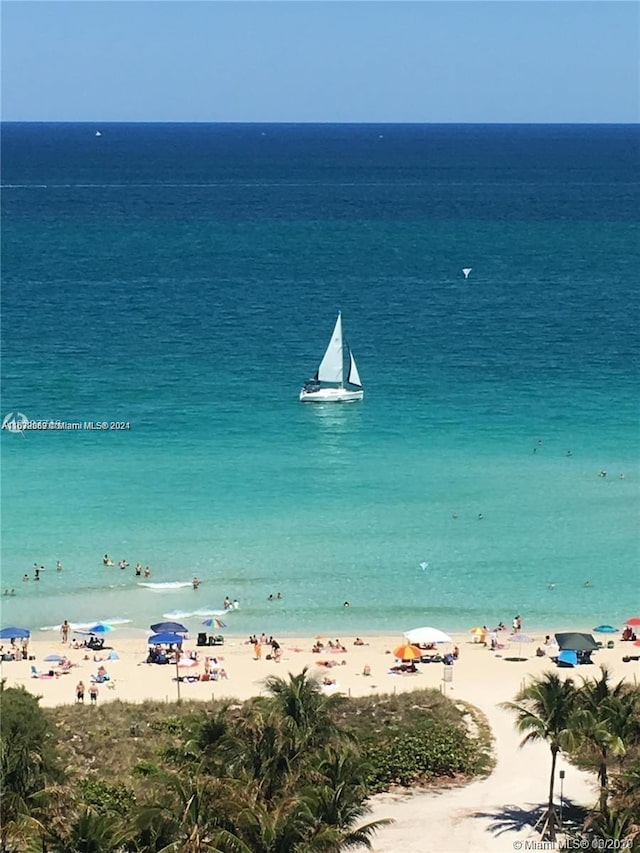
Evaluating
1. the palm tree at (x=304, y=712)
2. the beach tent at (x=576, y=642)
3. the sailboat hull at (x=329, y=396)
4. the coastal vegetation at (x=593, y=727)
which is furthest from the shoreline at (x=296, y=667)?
the sailboat hull at (x=329, y=396)

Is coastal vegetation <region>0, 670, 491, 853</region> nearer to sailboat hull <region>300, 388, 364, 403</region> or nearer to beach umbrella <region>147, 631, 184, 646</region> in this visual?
beach umbrella <region>147, 631, 184, 646</region>

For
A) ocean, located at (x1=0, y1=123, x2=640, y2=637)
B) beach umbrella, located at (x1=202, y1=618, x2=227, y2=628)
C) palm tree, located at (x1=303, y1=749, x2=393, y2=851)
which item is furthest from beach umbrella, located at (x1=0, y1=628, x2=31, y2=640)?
palm tree, located at (x1=303, y1=749, x2=393, y2=851)

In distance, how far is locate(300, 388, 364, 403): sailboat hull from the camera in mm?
66812

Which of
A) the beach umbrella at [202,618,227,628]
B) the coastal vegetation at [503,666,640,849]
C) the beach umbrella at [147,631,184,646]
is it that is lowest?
the coastal vegetation at [503,666,640,849]

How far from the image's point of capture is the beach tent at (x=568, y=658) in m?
38.2

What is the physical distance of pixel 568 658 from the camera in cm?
3828

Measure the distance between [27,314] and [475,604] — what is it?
168 ft

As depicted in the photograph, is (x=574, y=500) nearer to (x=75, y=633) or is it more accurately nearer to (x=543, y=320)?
(x=75, y=633)

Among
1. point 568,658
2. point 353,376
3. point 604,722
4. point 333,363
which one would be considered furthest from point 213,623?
point 333,363

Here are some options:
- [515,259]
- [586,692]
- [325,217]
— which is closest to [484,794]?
[586,692]

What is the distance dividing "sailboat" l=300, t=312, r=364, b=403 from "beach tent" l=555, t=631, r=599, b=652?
29.4 meters

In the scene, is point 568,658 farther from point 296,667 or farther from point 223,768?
point 223,768

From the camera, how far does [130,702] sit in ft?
111

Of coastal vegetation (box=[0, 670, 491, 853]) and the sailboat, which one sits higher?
the sailboat
